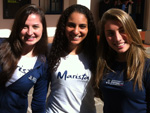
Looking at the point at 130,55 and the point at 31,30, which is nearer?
the point at 130,55

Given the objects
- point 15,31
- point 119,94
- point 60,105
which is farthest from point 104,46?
point 15,31

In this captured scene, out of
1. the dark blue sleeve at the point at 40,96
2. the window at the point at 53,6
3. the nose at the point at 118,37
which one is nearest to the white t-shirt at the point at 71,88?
the dark blue sleeve at the point at 40,96

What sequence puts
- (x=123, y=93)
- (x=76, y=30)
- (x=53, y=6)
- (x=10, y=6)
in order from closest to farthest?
(x=123, y=93)
(x=76, y=30)
(x=10, y=6)
(x=53, y=6)

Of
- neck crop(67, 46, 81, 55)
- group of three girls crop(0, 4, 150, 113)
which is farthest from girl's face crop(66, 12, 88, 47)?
neck crop(67, 46, 81, 55)

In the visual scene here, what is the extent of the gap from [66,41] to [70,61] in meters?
0.25

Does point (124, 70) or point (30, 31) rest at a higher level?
point (30, 31)

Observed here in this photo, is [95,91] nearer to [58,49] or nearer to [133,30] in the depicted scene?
[58,49]

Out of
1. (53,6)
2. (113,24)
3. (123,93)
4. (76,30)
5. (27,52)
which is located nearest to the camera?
(123,93)

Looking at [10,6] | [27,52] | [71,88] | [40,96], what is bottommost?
[40,96]

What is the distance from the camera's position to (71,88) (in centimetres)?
225

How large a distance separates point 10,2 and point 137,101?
771 centimetres

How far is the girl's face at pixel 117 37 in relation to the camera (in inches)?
80.2

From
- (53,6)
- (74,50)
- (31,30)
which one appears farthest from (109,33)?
(53,6)

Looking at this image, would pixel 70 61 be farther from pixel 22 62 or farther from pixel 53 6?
pixel 53 6
